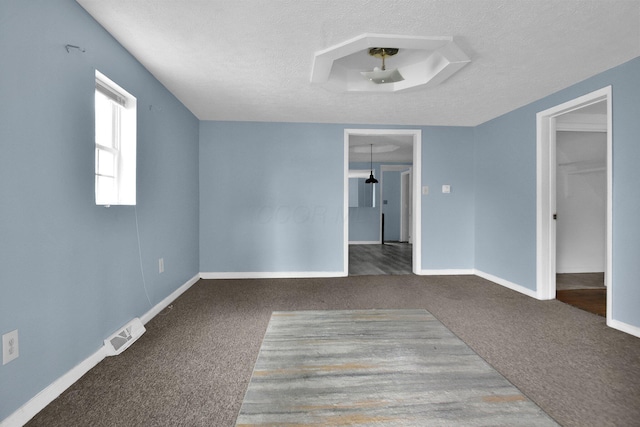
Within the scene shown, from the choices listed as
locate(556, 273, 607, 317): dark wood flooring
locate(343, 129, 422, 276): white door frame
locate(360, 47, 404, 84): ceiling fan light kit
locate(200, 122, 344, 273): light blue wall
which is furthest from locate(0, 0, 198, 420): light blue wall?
locate(556, 273, 607, 317): dark wood flooring

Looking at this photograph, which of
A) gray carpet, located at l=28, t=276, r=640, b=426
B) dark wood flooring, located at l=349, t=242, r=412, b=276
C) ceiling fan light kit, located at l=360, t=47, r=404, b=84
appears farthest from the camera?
dark wood flooring, located at l=349, t=242, r=412, b=276

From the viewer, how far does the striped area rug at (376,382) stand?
1460 millimetres

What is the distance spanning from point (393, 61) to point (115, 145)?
2573mm

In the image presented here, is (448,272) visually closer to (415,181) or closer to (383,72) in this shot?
(415,181)

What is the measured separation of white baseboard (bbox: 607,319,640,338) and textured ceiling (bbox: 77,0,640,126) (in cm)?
219

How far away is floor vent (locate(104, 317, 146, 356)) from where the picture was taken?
6.93ft

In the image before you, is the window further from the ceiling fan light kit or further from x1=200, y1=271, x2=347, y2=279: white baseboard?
x1=200, y1=271, x2=347, y2=279: white baseboard

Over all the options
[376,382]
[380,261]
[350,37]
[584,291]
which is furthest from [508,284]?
[350,37]

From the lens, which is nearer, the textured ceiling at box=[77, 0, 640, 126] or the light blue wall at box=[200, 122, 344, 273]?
the textured ceiling at box=[77, 0, 640, 126]

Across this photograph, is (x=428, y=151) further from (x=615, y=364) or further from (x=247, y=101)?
(x=615, y=364)

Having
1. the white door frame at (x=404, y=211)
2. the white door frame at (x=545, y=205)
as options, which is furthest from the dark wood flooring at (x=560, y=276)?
the white door frame at (x=404, y=211)

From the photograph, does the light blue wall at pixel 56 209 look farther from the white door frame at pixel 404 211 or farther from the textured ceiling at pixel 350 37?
the white door frame at pixel 404 211

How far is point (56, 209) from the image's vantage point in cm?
168

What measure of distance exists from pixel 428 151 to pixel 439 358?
3333 millimetres
